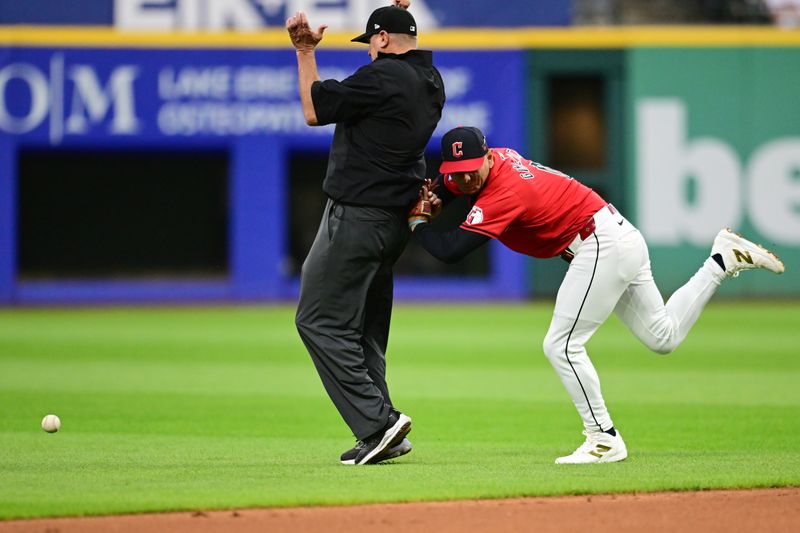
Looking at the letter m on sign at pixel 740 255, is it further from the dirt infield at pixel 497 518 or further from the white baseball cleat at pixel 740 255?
the dirt infield at pixel 497 518

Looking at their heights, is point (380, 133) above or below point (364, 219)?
above

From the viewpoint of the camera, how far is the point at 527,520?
5.73 m

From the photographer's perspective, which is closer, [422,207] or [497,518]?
[497,518]

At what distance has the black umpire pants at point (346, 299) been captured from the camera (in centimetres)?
709

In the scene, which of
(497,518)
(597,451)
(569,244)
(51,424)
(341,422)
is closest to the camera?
(497,518)

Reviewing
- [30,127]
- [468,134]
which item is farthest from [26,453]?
[30,127]

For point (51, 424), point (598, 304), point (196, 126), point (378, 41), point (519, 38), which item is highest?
point (519, 38)

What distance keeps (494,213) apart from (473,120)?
584 inches

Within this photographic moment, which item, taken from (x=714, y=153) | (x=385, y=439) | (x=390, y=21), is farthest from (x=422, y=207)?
(x=714, y=153)

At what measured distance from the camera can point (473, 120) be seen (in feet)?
70.8

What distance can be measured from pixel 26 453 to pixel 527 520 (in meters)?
3.34

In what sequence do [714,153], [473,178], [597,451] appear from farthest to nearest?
[714,153] < [597,451] < [473,178]

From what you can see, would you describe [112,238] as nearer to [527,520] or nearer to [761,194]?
[761,194]

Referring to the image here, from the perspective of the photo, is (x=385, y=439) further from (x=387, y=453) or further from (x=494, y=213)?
(x=494, y=213)
